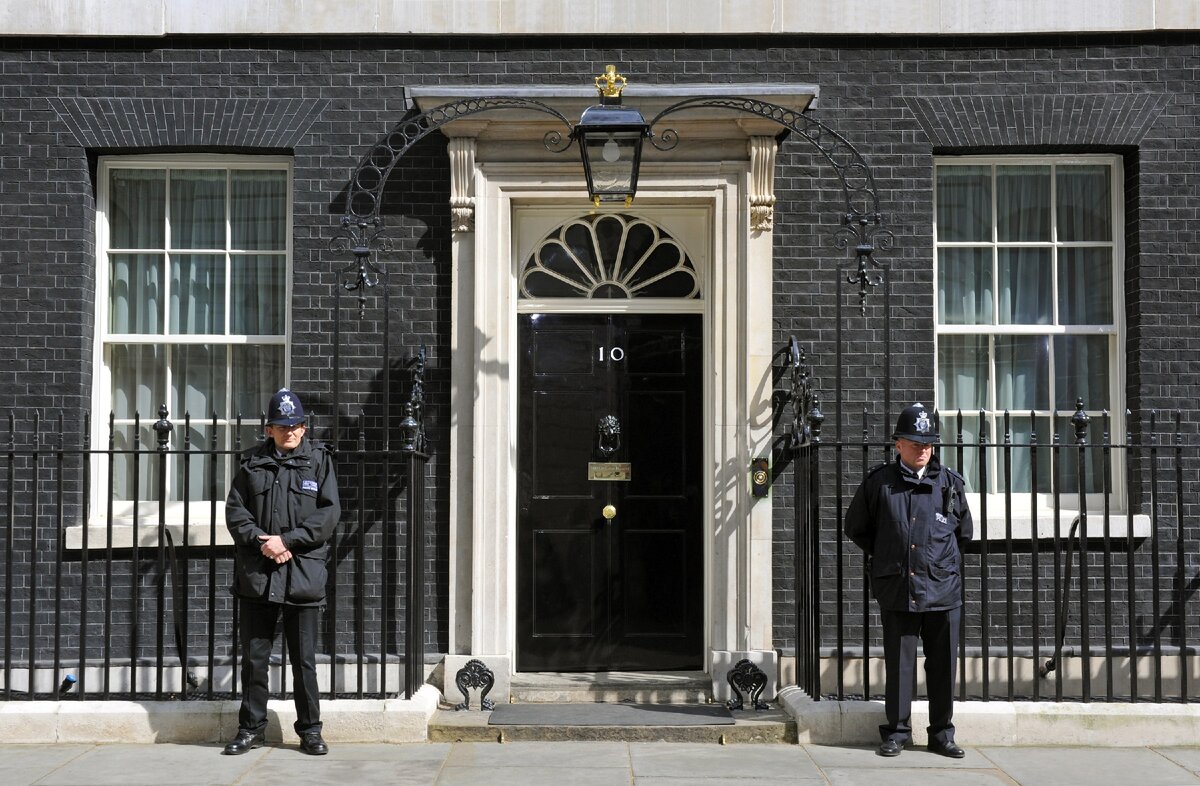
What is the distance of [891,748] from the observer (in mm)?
6863

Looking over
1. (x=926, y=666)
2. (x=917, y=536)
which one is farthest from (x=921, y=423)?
(x=926, y=666)

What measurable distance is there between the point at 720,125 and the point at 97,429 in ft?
14.8

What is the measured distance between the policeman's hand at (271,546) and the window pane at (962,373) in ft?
14.5

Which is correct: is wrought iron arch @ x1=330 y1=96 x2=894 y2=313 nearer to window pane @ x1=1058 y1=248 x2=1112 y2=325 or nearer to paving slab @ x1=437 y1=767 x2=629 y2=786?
window pane @ x1=1058 y1=248 x2=1112 y2=325

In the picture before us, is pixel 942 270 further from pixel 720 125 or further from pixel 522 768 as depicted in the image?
pixel 522 768

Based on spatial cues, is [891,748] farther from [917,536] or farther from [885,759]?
[917,536]

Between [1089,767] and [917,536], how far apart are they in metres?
1.43

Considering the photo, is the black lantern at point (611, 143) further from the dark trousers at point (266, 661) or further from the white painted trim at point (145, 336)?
the dark trousers at point (266, 661)

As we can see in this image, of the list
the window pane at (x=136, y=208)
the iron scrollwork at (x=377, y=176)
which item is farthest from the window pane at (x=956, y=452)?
the window pane at (x=136, y=208)

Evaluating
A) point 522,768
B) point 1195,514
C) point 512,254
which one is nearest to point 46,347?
point 512,254

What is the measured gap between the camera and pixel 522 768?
669 centimetres

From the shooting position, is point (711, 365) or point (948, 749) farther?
point (711, 365)

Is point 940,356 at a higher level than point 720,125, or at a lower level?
lower

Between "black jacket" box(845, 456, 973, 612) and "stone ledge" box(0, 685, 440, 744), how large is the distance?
268 cm
